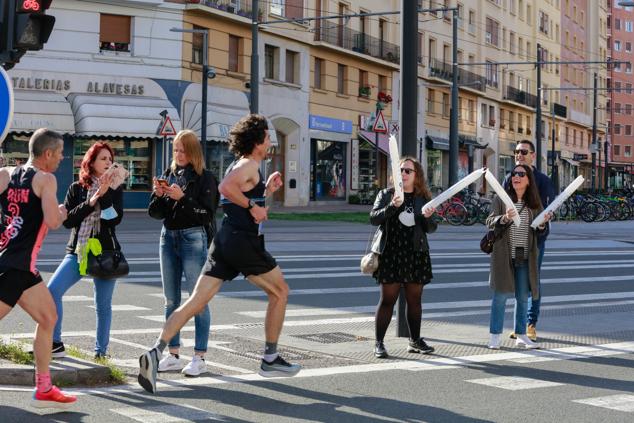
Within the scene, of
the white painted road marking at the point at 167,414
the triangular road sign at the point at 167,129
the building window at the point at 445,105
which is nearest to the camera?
the white painted road marking at the point at 167,414

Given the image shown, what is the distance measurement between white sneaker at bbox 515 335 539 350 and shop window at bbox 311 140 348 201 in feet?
112

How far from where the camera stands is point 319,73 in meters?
44.2

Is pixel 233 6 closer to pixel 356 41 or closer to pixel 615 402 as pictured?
pixel 356 41

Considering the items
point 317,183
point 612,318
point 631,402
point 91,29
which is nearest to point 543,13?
point 317,183

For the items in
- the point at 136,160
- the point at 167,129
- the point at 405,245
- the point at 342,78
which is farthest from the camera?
the point at 342,78

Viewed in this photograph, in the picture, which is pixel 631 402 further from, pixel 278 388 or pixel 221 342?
pixel 221 342

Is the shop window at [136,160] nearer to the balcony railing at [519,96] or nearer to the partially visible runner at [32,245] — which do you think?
the partially visible runner at [32,245]

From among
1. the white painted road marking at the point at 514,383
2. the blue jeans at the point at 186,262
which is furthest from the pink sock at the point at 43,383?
the white painted road marking at the point at 514,383

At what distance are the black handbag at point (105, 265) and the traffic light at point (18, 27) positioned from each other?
1.84 meters

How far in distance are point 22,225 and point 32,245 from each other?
13 cm

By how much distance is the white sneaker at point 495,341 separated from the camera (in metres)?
9.36

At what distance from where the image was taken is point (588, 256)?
69.0ft

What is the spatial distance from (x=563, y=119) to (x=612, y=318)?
227 ft

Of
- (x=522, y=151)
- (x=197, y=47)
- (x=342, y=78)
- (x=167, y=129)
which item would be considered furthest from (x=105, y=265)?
(x=342, y=78)
